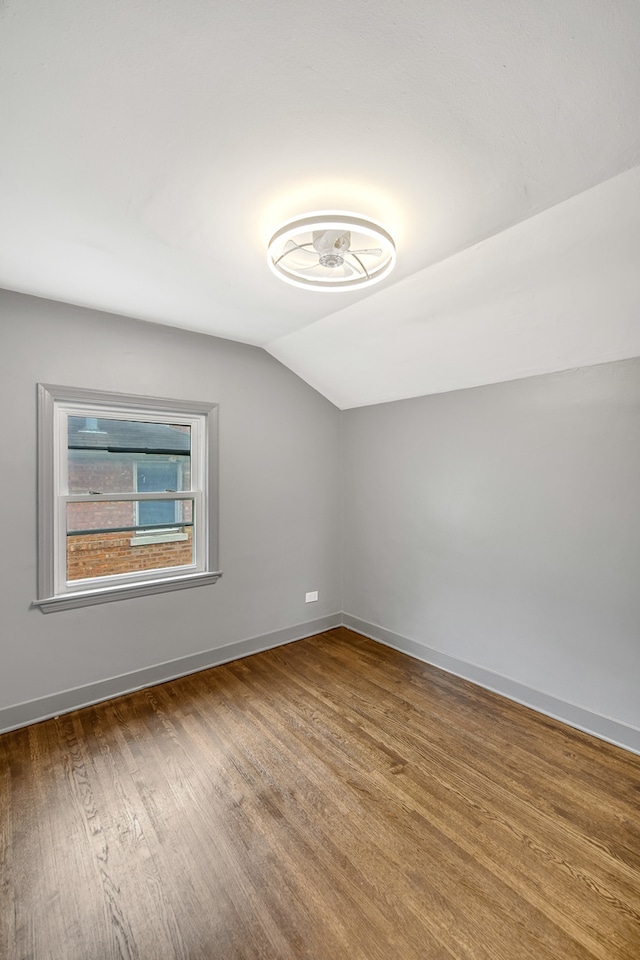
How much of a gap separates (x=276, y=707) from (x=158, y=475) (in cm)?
177

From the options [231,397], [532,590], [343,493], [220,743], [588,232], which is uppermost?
[588,232]

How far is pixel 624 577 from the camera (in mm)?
2332

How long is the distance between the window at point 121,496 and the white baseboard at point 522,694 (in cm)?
Answer: 165

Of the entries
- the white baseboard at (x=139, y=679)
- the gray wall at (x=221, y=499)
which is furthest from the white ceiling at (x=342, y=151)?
the white baseboard at (x=139, y=679)

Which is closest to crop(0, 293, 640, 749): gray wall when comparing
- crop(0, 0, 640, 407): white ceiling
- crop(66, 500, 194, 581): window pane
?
crop(66, 500, 194, 581): window pane

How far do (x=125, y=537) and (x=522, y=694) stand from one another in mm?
2831

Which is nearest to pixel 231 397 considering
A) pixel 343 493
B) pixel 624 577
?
pixel 343 493

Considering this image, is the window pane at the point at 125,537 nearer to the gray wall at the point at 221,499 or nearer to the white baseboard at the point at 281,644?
the gray wall at the point at 221,499

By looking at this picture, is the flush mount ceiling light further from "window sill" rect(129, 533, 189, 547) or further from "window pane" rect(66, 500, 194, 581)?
"window sill" rect(129, 533, 189, 547)

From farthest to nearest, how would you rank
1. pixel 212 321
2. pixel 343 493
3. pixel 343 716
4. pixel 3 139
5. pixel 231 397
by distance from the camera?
1. pixel 343 493
2. pixel 231 397
3. pixel 212 321
4. pixel 343 716
5. pixel 3 139

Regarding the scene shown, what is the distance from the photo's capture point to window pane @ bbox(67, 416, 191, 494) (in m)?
2.78

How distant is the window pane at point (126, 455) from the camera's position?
278 cm

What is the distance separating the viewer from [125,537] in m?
2.97

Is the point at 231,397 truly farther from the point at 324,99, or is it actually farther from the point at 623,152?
the point at 623,152
